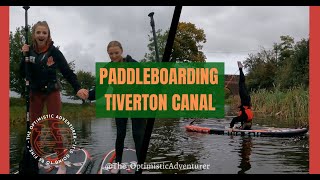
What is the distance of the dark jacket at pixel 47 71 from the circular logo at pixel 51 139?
50 cm

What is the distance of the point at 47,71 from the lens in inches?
229

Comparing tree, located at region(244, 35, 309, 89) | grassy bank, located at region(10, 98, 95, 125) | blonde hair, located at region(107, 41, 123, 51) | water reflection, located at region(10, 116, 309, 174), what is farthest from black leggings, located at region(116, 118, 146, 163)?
tree, located at region(244, 35, 309, 89)

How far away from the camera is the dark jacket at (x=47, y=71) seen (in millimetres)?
5715

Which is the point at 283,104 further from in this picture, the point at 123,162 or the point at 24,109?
the point at 24,109

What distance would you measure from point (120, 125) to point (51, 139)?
1105mm

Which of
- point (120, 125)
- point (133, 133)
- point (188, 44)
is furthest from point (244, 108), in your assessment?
point (120, 125)

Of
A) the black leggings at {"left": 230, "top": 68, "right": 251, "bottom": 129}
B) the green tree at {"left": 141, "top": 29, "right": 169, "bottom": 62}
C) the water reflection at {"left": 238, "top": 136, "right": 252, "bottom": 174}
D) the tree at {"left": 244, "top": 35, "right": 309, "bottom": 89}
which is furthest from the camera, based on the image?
the tree at {"left": 244, "top": 35, "right": 309, "bottom": 89}

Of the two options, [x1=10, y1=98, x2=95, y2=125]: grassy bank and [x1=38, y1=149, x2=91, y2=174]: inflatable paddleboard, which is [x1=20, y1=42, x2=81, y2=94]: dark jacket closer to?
[x1=10, y1=98, x2=95, y2=125]: grassy bank

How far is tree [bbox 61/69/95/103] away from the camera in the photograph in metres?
5.84

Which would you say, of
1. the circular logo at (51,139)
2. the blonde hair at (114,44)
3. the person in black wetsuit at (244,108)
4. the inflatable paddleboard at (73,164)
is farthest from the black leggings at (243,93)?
the circular logo at (51,139)

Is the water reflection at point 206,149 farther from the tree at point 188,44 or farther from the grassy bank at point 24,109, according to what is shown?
the tree at point 188,44
